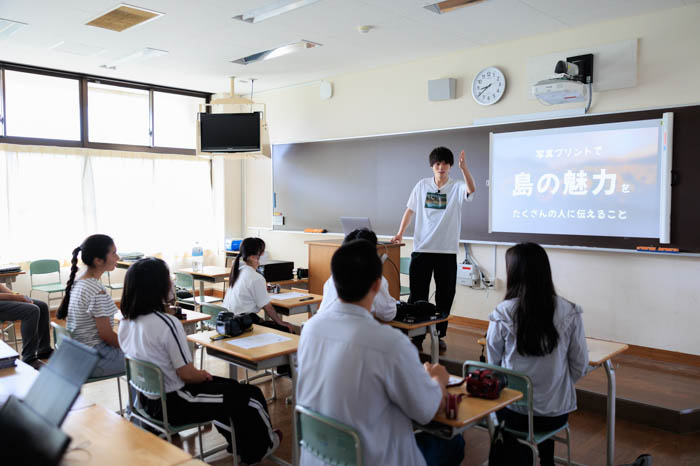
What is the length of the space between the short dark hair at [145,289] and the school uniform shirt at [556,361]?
5.27 ft

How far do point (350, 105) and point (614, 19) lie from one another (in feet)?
10.8

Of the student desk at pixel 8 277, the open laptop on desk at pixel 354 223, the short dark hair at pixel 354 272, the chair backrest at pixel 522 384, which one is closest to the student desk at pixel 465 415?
the chair backrest at pixel 522 384

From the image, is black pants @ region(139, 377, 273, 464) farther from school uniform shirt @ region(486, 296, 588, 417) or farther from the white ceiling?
the white ceiling

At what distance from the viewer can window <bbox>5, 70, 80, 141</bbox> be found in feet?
22.1

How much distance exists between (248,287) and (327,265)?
3.64 feet

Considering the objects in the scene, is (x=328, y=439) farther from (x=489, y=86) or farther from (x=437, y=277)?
(x=489, y=86)

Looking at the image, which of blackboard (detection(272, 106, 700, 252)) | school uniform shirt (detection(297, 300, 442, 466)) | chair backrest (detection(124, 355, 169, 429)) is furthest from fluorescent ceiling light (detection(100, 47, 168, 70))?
school uniform shirt (detection(297, 300, 442, 466))

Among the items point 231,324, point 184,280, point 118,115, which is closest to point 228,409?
point 231,324

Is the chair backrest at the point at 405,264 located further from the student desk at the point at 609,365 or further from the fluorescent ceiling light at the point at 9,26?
the fluorescent ceiling light at the point at 9,26

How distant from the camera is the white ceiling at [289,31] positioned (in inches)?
182

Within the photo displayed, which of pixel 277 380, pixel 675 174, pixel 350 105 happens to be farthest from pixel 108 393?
pixel 675 174

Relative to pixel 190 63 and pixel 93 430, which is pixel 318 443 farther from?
pixel 190 63

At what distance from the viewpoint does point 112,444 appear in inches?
66.8

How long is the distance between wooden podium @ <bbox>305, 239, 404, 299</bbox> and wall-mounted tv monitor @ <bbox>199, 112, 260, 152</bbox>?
9.96 feet
